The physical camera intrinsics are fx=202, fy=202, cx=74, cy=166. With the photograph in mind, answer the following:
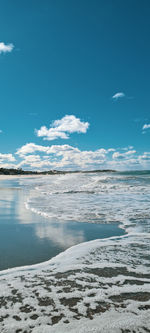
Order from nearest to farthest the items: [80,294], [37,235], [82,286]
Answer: [80,294]
[82,286]
[37,235]

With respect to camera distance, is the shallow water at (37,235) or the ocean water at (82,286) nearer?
the ocean water at (82,286)

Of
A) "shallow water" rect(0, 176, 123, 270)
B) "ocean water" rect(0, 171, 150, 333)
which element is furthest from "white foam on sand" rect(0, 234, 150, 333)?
"shallow water" rect(0, 176, 123, 270)

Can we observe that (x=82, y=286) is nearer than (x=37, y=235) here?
Yes

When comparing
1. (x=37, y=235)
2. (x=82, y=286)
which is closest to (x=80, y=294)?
(x=82, y=286)

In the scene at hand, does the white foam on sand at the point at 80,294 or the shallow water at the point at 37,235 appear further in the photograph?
the shallow water at the point at 37,235

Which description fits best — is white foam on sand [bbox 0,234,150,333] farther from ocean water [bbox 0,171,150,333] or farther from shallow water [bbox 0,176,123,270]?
shallow water [bbox 0,176,123,270]

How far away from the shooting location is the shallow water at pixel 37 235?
4145 millimetres

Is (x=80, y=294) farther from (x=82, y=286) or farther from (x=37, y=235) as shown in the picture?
(x=37, y=235)

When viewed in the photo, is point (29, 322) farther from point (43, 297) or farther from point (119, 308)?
point (119, 308)

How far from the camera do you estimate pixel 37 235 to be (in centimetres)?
548

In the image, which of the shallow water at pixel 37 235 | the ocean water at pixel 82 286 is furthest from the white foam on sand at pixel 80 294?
the shallow water at pixel 37 235

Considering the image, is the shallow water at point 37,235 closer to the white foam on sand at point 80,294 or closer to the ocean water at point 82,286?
the ocean water at point 82,286

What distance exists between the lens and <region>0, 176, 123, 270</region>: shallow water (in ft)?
13.6

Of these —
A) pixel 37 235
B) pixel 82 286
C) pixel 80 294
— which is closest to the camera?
pixel 80 294
